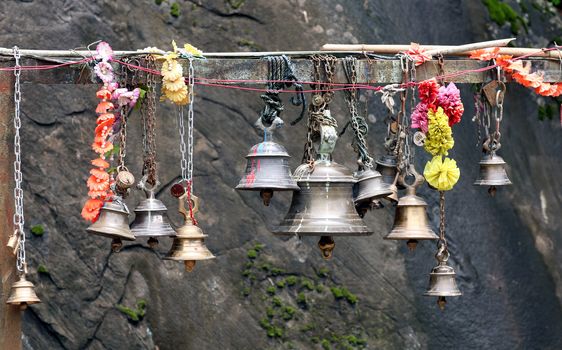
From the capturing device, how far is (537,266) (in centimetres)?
1182

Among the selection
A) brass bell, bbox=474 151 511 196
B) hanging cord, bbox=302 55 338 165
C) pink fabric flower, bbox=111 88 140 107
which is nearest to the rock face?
brass bell, bbox=474 151 511 196

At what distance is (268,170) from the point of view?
7.69 metres

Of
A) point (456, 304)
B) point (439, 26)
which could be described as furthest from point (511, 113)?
point (456, 304)

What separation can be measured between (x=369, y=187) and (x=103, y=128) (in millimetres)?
1663

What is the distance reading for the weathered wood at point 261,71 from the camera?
7.63m

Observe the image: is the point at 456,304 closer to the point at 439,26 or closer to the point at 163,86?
the point at 439,26

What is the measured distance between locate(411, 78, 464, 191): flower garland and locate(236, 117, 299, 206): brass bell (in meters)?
1.00

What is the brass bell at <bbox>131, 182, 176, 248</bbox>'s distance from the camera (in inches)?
306

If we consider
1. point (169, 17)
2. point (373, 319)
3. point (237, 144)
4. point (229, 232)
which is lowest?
point (373, 319)

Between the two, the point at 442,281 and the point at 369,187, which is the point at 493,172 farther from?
the point at 369,187

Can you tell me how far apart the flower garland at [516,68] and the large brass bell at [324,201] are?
1363 mm

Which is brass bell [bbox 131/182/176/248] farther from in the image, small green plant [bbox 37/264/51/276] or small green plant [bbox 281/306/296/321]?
small green plant [bbox 281/306/296/321]

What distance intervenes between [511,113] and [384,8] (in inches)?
62.7

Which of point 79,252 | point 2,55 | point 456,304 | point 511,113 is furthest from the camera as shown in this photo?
point 511,113
